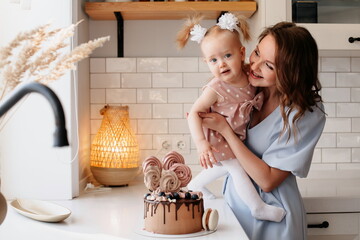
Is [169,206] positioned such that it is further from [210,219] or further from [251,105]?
[251,105]

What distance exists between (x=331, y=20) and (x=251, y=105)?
2.76 feet

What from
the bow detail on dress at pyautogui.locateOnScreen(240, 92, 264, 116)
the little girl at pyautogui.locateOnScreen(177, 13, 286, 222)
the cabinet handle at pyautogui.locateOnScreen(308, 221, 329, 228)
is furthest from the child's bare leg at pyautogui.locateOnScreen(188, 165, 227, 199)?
the cabinet handle at pyautogui.locateOnScreen(308, 221, 329, 228)

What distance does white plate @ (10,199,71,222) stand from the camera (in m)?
1.67

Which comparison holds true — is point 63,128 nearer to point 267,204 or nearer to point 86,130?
point 267,204

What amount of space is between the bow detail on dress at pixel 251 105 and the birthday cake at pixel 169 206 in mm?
416

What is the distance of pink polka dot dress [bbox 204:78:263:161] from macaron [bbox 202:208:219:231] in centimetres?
35

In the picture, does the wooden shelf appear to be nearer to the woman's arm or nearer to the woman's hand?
the woman's hand

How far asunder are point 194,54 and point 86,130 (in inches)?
27.7

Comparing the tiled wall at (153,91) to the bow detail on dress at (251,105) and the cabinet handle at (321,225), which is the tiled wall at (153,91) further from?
the bow detail on dress at (251,105)

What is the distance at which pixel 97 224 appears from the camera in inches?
67.2

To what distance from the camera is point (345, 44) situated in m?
2.41

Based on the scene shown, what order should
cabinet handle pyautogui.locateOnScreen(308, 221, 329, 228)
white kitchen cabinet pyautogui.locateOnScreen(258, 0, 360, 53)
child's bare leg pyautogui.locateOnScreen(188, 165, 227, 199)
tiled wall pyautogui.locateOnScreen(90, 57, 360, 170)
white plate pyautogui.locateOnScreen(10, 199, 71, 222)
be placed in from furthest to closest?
tiled wall pyautogui.locateOnScreen(90, 57, 360, 170) < white kitchen cabinet pyautogui.locateOnScreen(258, 0, 360, 53) < cabinet handle pyautogui.locateOnScreen(308, 221, 329, 228) < child's bare leg pyautogui.locateOnScreen(188, 165, 227, 199) < white plate pyautogui.locateOnScreen(10, 199, 71, 222)

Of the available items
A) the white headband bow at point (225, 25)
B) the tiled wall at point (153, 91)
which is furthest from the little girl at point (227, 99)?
the tiled wall at point (153, 91)

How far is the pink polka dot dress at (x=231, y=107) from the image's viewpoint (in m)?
1.87
